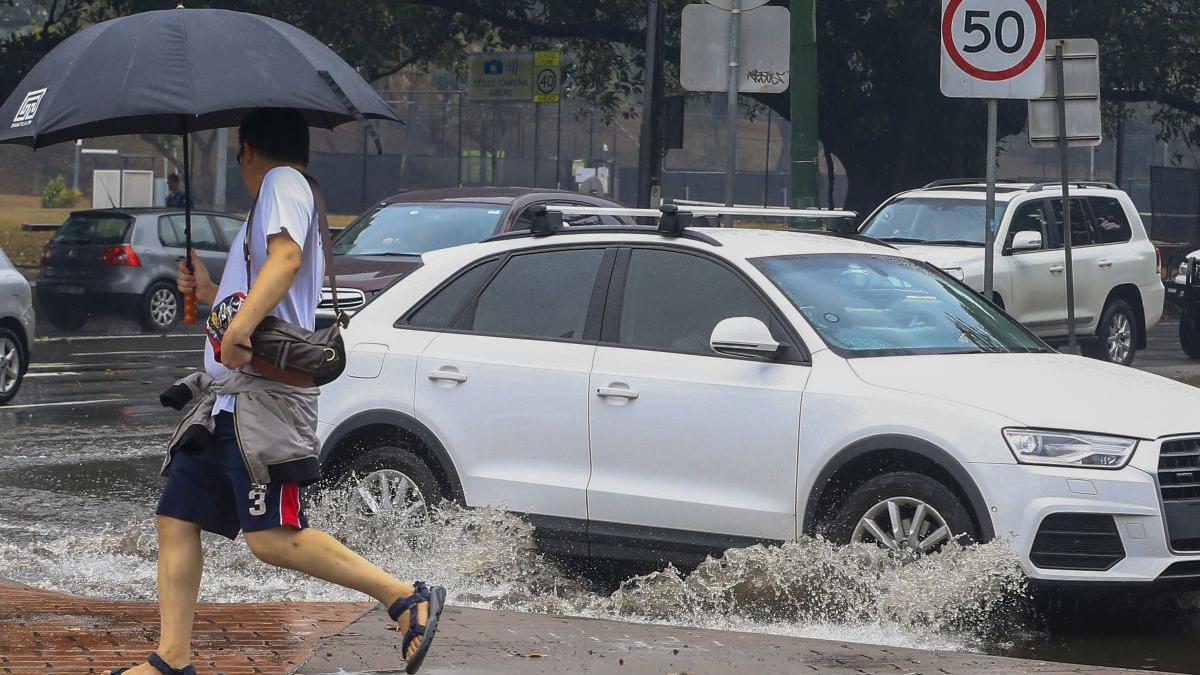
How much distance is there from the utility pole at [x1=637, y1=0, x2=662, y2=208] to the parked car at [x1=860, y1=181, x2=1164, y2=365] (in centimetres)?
514

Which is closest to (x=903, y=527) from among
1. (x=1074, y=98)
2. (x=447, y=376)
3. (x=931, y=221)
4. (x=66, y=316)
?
(x=447, y=376)

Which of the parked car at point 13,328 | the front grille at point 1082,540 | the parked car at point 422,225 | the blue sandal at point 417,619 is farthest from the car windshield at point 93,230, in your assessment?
the blue sandal at point 417,619

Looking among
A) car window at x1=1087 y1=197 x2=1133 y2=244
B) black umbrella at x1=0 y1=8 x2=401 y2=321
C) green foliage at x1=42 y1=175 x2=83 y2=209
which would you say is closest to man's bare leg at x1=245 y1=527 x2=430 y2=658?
black umbrella at x1=0 y1=8 x2=401 y2=321

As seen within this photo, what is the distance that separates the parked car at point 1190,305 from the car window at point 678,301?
48.7 feet

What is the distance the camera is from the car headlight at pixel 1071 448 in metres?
6.32

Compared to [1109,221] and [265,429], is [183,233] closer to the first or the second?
[1109,221]

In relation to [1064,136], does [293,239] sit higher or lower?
lower

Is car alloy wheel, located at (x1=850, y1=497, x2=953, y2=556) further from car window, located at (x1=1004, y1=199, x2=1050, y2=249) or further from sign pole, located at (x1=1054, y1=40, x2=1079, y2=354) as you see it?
car window, located at (x1=1004, y1=199, x2=1050, y2=249)

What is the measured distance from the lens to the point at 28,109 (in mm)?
5770

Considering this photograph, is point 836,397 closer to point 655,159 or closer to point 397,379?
point 397,379

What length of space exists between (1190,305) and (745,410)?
1539 centimetres

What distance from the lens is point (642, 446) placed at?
23.2ft

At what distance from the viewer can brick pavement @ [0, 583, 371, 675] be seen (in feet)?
18.5

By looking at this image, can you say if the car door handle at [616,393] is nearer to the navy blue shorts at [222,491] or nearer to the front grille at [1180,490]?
the front grille at [1180,490]
